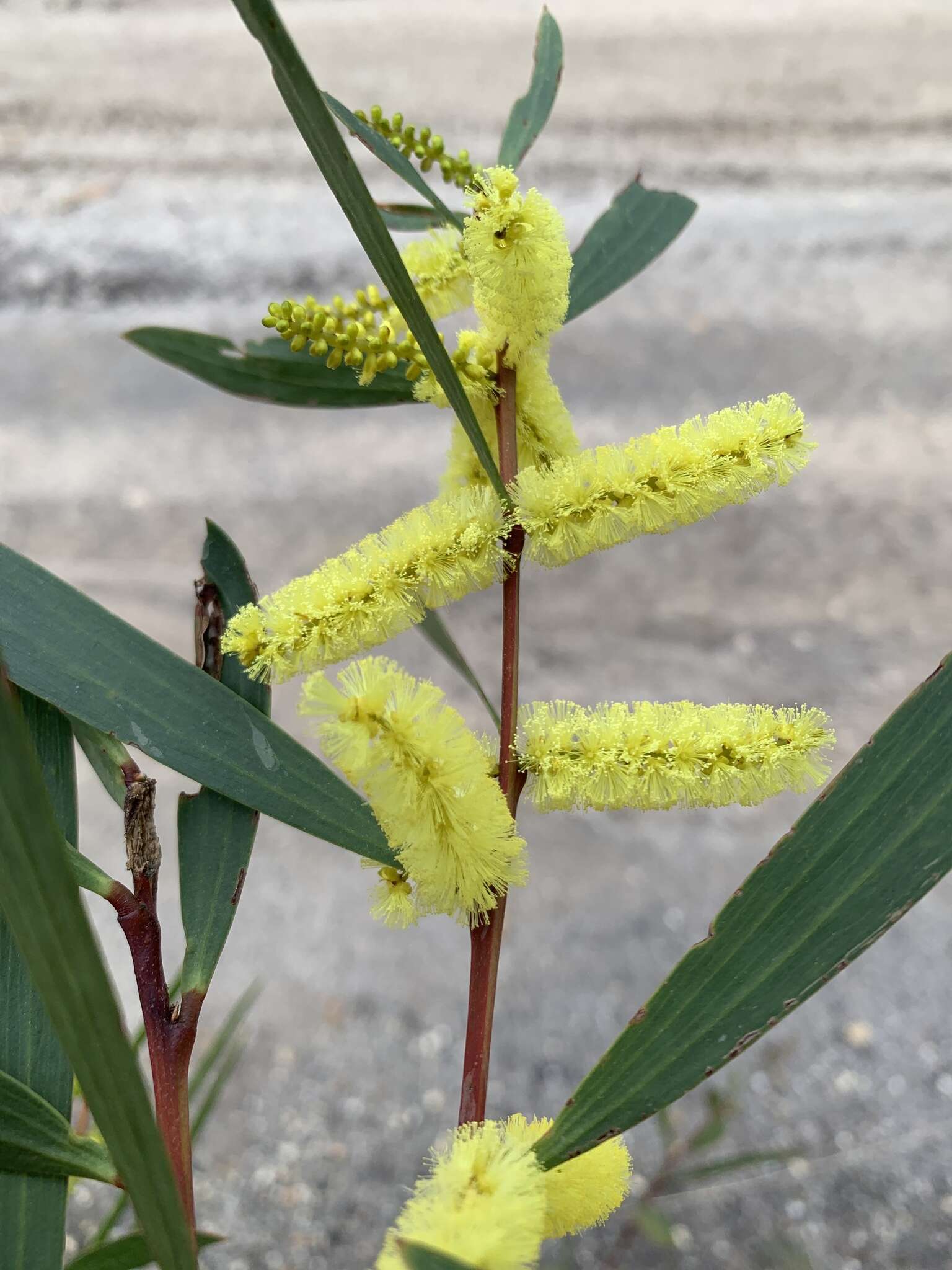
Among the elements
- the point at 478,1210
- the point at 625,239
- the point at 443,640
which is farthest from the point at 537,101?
the point at 478,1210

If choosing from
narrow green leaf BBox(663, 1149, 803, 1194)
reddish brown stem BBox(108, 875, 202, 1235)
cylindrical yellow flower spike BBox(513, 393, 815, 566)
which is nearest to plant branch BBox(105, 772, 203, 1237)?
reddish brown stem BBox(108, 875, 202, 1235)

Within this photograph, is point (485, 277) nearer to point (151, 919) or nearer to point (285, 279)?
point (151, 919)

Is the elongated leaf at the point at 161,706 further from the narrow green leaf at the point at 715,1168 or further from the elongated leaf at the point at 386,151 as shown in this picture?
the narrow green leaf at the point at 715,1168

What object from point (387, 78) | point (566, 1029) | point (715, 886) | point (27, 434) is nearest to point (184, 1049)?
point (566, 1029)

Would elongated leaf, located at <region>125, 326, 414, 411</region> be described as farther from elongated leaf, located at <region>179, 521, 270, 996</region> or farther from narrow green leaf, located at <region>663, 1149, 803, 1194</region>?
narrow green leaf, located at <region>663, 1149, 803, 1194</region>

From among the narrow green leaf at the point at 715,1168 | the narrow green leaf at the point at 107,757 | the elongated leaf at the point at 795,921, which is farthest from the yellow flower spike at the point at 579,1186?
the narrow green leaf at the point at 715,1168

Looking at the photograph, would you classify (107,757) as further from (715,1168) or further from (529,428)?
(715,1168)
